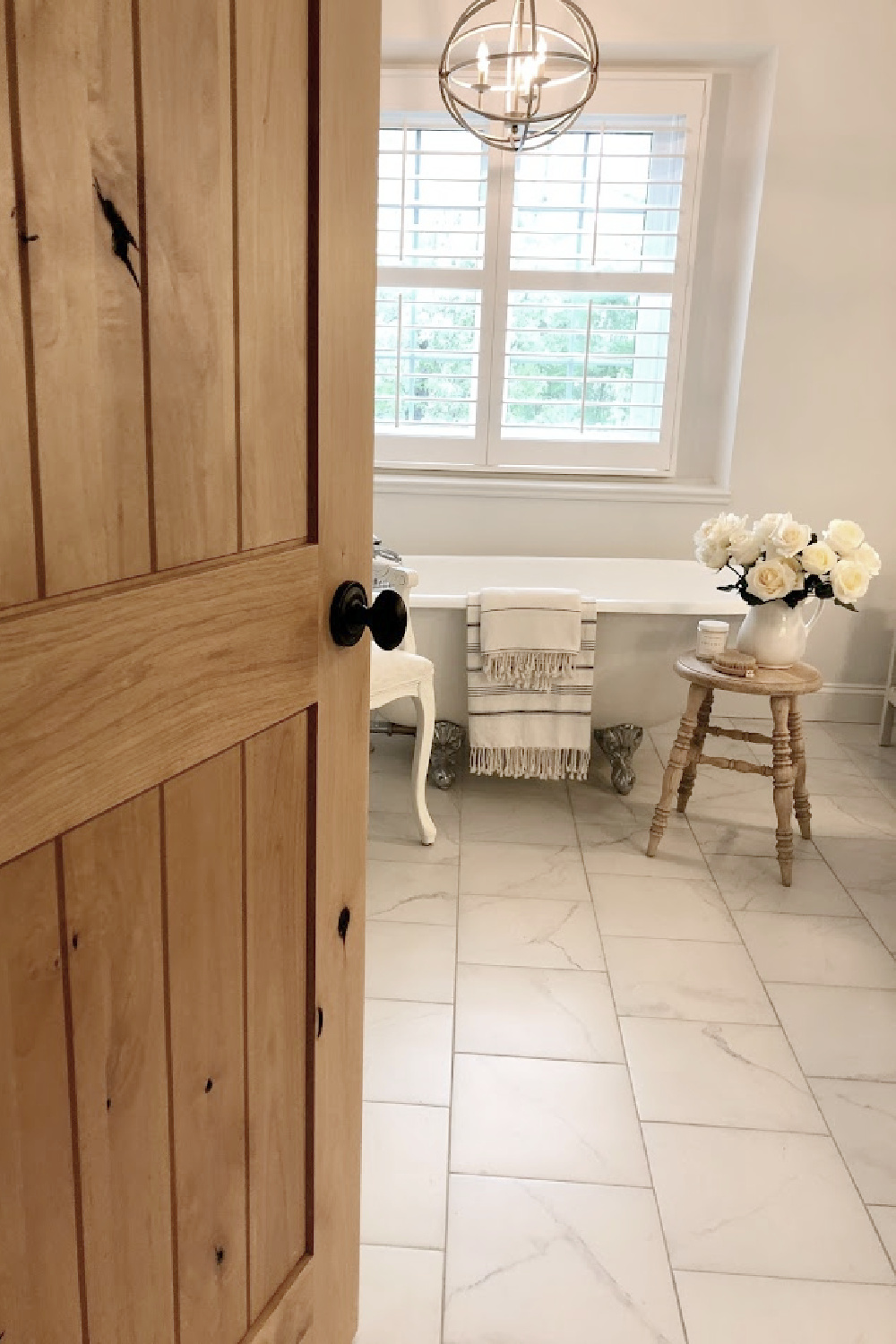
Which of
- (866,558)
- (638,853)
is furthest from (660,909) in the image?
(866,558)

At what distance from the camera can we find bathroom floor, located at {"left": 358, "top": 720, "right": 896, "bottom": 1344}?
1.62 metres

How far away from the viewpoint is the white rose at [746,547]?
2865 mm

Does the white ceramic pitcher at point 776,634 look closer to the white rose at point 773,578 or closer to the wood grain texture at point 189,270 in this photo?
the white rose at point 773,578

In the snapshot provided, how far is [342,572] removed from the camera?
1.15 metres

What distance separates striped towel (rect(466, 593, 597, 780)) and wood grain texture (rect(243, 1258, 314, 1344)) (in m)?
2.07

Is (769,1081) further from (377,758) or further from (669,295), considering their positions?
(669,295)

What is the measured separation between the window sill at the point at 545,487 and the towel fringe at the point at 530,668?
4.13ft

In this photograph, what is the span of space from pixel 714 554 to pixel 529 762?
843 mm

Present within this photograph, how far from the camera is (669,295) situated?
168 inches

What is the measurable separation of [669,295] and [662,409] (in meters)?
0.42

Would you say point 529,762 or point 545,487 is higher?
point 545,487

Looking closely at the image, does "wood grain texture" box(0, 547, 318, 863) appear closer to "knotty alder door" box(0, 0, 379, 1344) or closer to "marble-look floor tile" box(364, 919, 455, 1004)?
"knotty alder door" box(0, 0, 379, 1344)

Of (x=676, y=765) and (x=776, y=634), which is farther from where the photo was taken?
(x=676, y=765)

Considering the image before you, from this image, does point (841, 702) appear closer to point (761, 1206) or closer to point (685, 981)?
point (685, 981)
